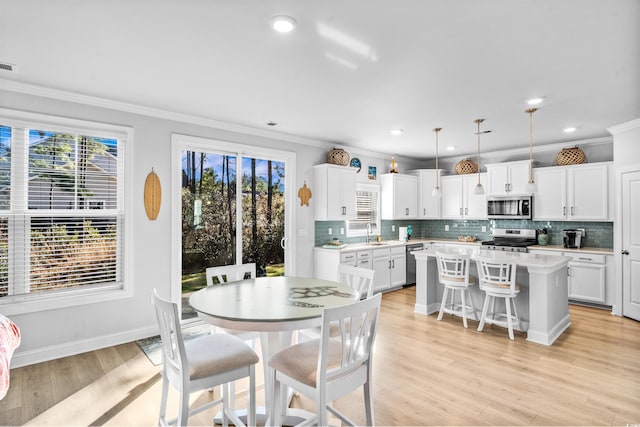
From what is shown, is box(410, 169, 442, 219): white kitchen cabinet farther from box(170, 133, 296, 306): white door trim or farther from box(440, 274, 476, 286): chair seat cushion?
box(170, 133, 296, 306): white door trim

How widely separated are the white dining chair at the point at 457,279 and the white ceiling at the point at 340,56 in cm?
176

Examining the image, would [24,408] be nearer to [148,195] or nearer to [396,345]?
[148,195]

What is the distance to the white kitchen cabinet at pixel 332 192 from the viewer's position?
Result: 5496 millimetres

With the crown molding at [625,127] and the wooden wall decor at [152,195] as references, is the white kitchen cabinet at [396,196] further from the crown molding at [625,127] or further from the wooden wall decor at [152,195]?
the wooden wall decor at [152,195]

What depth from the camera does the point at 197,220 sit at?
4379 millimetres

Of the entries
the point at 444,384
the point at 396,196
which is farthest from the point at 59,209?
the point at 396,196

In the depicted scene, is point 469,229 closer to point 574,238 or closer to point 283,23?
point 574,238

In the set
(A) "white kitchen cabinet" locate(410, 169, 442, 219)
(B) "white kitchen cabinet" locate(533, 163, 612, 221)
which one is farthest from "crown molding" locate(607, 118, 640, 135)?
(A) "white kitchen cabinet" locate(410, 169, 442, 219)

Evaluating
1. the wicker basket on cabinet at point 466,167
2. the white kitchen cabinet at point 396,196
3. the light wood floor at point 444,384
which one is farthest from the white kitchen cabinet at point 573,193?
A: the white kitchen cabinet at point 396,196

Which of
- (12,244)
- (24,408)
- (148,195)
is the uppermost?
(148,195)

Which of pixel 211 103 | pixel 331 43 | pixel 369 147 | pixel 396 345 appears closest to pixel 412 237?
pixel 369 147

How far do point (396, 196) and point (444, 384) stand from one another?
4341mm

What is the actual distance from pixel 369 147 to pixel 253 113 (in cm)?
272

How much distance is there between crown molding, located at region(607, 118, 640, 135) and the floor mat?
230 inches
